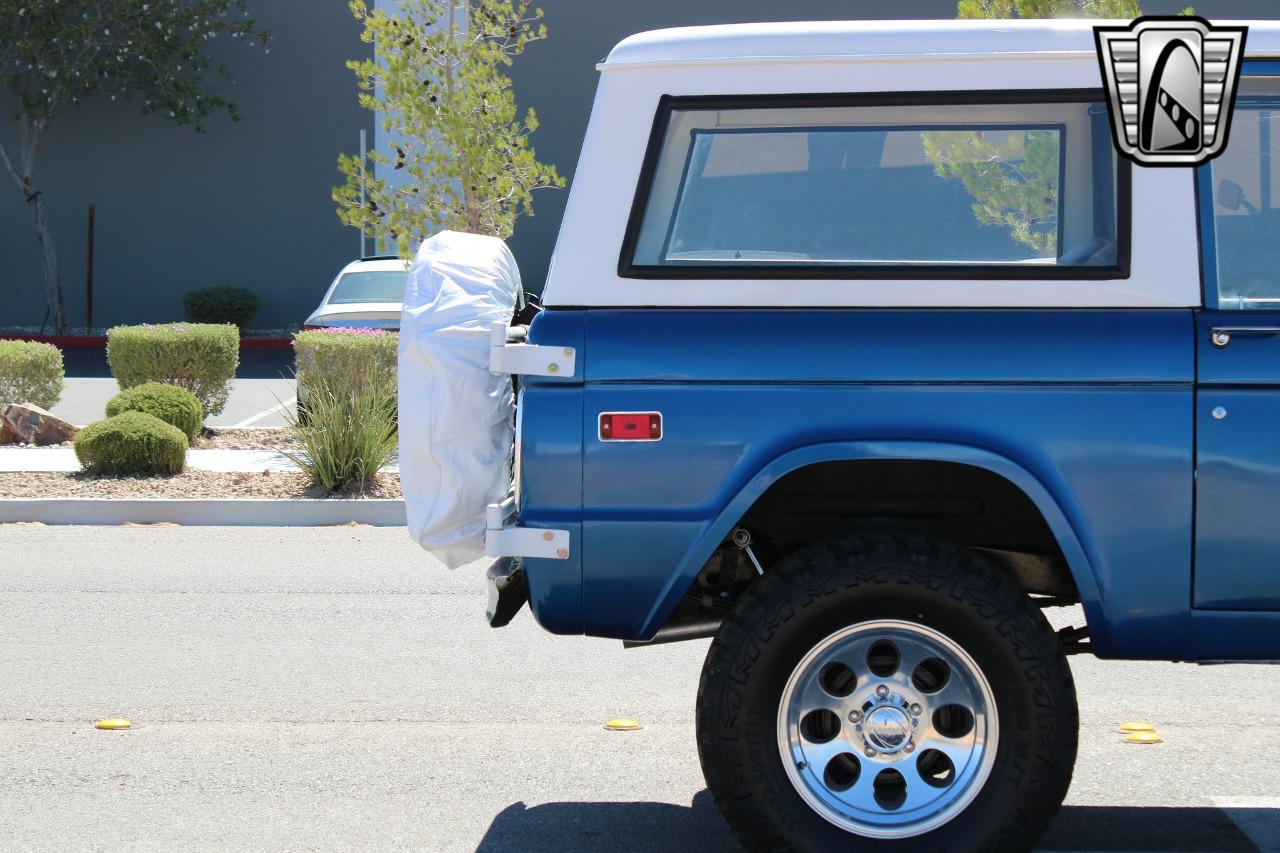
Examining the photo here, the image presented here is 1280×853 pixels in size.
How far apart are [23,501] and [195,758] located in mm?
5492

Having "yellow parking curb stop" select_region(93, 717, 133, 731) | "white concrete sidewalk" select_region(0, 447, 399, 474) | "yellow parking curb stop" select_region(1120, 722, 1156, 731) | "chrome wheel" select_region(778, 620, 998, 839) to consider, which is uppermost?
"white concrete sidewalk" select_region(0, 447, 399, 474)

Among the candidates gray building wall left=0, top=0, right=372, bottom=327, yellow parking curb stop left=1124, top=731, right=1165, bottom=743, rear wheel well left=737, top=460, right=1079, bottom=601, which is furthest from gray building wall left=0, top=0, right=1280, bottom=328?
rear wheel well left=737, top=460, right=1079, bottom=601

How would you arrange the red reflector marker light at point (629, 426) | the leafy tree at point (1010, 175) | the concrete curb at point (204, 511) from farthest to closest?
the concrete curb at point (204, 511) < the leafy tree at point (1010, 175) < the red reflector marker light at point (629, 426)

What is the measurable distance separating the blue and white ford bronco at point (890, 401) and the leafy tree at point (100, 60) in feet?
67.3

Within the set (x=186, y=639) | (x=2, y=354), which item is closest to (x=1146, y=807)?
(x=186, y=639)

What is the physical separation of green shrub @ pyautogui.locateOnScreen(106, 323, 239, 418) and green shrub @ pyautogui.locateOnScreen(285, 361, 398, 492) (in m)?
2.73

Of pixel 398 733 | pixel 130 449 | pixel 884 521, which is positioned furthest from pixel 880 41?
pixel 130 449

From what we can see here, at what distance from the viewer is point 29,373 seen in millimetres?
13477

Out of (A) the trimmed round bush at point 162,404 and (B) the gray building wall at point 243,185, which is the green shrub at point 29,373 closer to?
(A) the trimmed round bush at point 162,404

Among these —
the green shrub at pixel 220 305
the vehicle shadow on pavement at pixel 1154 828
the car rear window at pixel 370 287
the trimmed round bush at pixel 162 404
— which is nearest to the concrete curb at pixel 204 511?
the trimmed round bush at pixel 162 404

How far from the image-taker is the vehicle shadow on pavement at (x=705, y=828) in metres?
4.38

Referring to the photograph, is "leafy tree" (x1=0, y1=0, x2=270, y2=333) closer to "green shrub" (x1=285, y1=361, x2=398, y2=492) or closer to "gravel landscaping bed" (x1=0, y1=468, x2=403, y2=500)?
"gravel landscaping bed" (x1=0, y1=468, x2=403, y2=500)

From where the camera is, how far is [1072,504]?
3.82m

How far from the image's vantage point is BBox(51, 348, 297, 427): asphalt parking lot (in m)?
15.1
